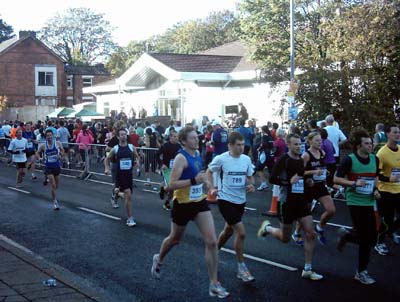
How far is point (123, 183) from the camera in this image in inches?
461

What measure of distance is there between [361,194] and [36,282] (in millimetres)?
4059

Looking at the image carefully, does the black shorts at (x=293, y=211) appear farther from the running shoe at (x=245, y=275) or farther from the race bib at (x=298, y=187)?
the running shoe at (x=245, y=275)

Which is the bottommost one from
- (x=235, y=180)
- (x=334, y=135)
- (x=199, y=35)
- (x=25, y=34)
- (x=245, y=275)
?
(x=245, y=275)

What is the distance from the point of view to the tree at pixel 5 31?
102m

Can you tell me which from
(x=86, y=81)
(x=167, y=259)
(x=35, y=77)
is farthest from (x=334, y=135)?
(x=86, y=81)

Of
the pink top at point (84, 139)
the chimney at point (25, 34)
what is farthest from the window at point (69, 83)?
the pink top at point (84, 139)

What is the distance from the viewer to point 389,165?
339 inches

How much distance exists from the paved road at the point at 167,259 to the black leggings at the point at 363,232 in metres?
0.35

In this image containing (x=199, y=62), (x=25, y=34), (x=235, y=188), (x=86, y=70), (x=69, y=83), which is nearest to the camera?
(x=235, y=188)

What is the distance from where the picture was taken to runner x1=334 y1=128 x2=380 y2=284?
290 inches

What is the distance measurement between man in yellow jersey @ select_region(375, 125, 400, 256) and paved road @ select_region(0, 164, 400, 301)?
16.8 inches

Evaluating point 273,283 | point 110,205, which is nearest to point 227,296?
point 273,283

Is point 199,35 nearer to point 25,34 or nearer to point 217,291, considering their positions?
point 25,34

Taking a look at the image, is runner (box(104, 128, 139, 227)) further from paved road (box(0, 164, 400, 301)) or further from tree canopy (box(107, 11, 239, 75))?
tree canopy (box(107, 11, 239, 75))
